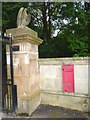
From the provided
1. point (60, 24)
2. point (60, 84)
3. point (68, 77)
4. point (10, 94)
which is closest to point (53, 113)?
point (60, 84)

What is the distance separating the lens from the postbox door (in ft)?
19.1

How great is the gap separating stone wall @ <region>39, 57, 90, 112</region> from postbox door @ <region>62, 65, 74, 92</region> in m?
0.10

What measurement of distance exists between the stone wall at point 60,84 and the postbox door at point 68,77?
0.32ft

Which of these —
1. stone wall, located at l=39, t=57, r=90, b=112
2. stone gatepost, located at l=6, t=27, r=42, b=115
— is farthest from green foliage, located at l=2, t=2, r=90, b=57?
stone gatepost, located at l=6, t=27, r=42, b=115

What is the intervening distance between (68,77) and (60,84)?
0.40m

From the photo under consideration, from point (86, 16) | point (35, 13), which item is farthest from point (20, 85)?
point (35, 13)

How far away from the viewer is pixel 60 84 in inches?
237

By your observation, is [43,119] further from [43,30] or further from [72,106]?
[43,30]

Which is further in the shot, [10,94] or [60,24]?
[60,24]

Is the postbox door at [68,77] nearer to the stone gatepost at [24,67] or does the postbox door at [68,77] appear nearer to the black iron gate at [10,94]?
the stone gatepost at [24,67]

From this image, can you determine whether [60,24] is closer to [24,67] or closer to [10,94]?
[24,67]

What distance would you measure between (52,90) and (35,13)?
6001 millimetres

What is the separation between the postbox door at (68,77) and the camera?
581 centimetres

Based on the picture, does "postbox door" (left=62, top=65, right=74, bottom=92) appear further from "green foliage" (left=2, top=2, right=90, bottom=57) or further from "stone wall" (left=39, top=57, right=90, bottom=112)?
"green foliage" (left=2, top=2, right=90, bottom=57)
